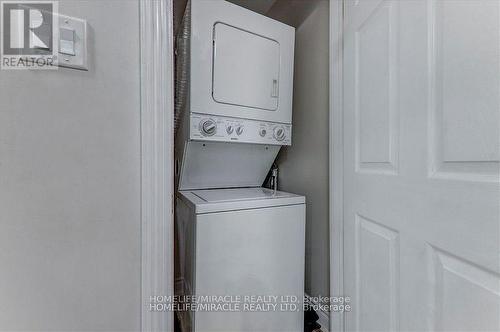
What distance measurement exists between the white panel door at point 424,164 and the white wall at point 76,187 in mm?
947

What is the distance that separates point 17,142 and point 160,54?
0.47 metres

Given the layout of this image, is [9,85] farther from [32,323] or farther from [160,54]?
[32,323]

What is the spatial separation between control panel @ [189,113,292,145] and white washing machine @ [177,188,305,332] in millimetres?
389

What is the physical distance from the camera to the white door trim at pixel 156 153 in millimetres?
736

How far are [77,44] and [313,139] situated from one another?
136 centimetres

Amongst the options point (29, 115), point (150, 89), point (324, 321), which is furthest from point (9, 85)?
point (324, 321)

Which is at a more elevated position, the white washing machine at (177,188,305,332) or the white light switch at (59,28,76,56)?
the white light switch at (59,28,76,56)

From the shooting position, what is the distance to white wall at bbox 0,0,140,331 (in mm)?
613

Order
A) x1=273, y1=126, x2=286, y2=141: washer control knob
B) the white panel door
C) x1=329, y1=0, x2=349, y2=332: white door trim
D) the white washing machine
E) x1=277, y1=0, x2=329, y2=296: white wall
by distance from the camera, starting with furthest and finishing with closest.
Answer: x1=273, y1=126, x2=286, y2=141: washer control knob < x1=277, y1=0, x2=329, y2=296: white wall < x1=329, y1=0, x2=349, y2=332: white door trim < the white washing machine < the white panel door

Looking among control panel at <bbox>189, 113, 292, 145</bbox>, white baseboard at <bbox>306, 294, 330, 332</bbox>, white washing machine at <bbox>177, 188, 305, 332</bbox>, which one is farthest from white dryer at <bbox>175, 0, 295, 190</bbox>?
white baseboard at <bbox>306, 294, 330, 332</bbox>

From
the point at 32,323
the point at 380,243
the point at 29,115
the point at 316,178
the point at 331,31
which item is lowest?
the point at 32,323

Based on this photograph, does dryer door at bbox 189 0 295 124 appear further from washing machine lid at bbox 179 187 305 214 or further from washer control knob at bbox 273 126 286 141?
washing machine lid at bbox 179 187 305 214

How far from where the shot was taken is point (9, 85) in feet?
1.98

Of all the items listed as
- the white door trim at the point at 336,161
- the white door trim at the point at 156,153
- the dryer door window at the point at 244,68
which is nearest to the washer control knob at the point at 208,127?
the dryer door window at the point at 244,68
